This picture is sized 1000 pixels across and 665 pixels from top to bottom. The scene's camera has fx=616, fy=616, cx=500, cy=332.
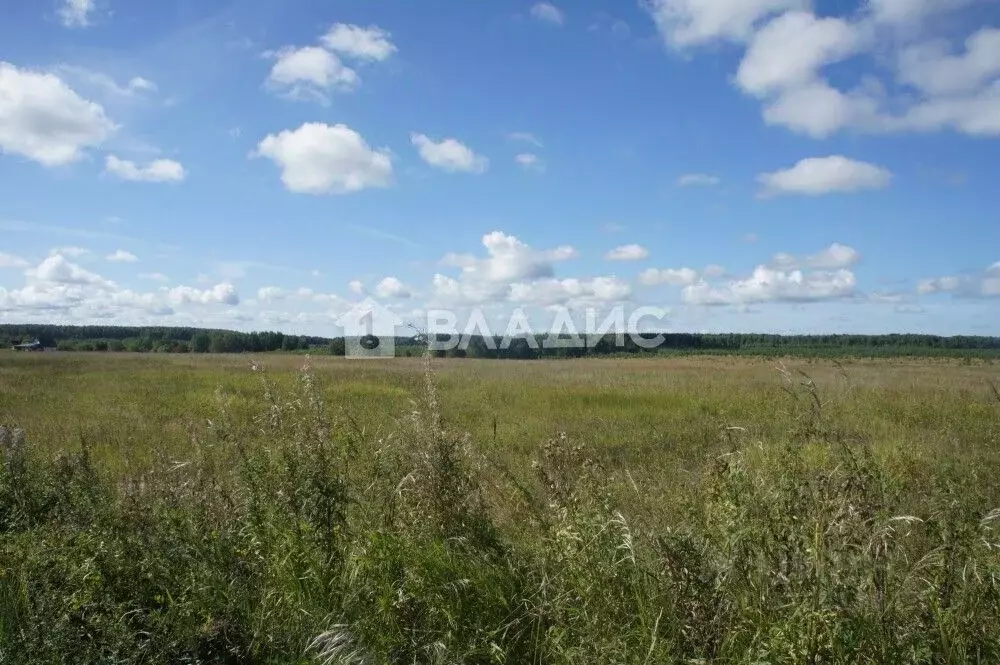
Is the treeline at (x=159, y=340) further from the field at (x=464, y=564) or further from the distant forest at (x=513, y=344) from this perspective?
the field at (x=464, y=564)

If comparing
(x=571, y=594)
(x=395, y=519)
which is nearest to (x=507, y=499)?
(x=395, y=519)

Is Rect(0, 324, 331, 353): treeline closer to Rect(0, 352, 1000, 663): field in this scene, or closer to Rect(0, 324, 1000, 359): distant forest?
Rect(0, 324, 1000, 359): distant forest

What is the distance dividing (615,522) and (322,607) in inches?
65.7

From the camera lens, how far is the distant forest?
76.0 metres

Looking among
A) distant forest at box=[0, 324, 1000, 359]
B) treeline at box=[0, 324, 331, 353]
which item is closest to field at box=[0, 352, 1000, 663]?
distant forest at box=[0, 324, 1000, 359]

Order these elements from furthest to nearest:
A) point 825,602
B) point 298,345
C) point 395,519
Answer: point 298,345
point 395,519
point 825,602

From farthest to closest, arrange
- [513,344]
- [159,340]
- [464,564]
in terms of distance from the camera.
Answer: [159,340] < [513,344] < [464,564]

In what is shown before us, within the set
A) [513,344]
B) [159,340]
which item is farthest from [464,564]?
[159,340]

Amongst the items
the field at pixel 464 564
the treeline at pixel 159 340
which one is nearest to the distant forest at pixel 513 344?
the treeline at pixel 159 340

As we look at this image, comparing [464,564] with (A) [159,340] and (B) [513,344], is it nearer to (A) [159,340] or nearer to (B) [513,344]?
(B) [513,344]

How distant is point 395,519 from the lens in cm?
392

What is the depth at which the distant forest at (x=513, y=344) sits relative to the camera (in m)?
76.0

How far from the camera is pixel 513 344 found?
71188 mm

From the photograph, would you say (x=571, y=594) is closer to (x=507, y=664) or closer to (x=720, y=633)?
(x=507, y=664)
